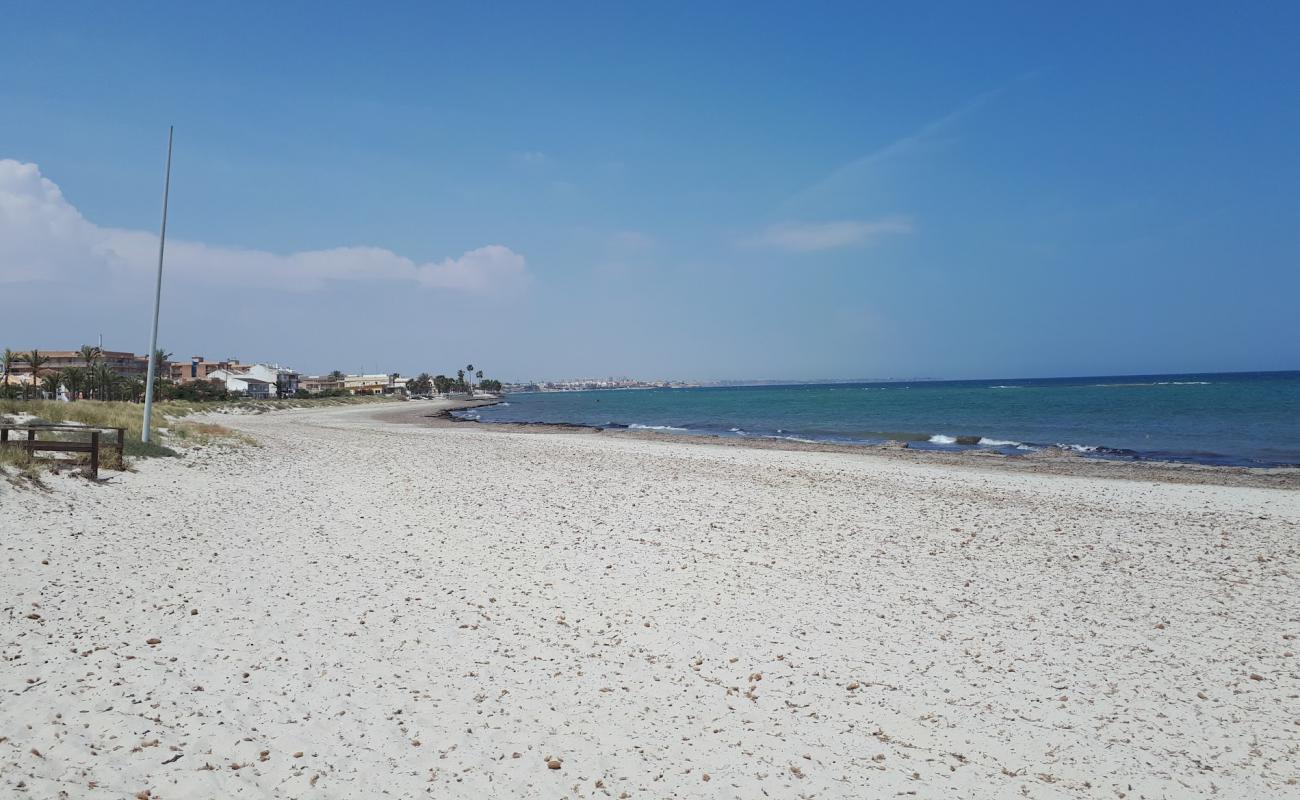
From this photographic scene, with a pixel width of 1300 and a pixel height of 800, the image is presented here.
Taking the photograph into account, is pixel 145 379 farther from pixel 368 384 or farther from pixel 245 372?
pixel 368 384

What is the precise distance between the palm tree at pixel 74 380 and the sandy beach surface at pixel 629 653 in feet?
233

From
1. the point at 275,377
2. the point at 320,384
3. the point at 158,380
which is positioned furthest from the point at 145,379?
the point at 320,384

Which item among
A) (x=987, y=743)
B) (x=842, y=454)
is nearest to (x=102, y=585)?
(x=987, y=743)

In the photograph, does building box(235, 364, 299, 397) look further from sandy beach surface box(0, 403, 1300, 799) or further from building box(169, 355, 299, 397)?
sandy beach surface box(0, 403, 1300, 799)

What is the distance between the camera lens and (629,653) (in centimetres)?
Answer: 709

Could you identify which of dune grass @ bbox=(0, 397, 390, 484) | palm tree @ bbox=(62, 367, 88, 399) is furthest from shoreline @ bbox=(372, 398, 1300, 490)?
palm tree @ bbox=(62, 367, 88, 399)

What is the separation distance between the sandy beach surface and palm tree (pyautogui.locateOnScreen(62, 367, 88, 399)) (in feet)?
233

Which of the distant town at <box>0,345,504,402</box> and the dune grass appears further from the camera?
the distant town at <box>0,345,504,402</box>

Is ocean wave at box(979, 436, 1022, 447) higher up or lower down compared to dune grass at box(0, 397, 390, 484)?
higher up

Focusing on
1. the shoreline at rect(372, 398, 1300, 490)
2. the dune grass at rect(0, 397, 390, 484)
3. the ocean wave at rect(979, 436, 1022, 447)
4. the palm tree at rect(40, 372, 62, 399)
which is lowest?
the palm tree at rect(40, 372, 62, 399)

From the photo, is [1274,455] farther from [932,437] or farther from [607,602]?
[607,602]

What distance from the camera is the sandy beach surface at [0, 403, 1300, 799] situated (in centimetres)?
504

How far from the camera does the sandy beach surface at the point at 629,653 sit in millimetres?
5043

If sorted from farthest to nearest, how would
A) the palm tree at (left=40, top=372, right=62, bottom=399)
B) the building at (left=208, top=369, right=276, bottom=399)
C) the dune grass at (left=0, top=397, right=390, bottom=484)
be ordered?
the building at (left=208, top=369, right=276, bottom=399)
the palm tree at (left=40, top=372, right=62, bottom=399)
the dune grass at (left=0, top=397, right=390, bottom=484)
